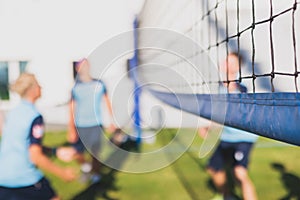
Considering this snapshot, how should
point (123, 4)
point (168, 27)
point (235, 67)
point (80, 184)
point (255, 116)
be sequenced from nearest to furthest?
1. point (255, 116)
2. point (235, 67)
3. point (80, 184)
4. point (168, 27)
5. point (123, 4)

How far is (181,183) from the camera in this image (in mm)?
5473

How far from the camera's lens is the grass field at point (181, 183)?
492cm

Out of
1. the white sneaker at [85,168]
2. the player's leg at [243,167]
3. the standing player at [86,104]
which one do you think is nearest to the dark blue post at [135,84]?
the white sneaker at [85,168]

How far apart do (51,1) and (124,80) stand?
4.05 m

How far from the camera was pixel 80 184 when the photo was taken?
533 cm

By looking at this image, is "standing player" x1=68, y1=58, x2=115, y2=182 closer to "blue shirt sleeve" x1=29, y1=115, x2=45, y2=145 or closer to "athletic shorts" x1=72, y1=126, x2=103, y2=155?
"athletic shorts" x1=72, y1=126, x2=103, y2=155

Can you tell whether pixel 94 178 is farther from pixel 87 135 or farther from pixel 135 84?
pixel 135 84

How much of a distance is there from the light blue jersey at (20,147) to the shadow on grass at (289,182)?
2.45 m

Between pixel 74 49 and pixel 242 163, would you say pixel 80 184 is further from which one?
pixel 74 49

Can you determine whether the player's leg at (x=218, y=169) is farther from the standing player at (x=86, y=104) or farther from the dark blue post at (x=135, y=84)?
the dark blue post at (x=135, y=84)

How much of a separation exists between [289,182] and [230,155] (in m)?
1.57

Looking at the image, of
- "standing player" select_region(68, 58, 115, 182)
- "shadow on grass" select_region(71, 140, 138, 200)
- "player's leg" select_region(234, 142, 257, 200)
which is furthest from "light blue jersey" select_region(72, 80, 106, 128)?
"player's leg" select_region(234, 142, 257, 200)

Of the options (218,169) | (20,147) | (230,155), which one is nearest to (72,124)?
(218,169)

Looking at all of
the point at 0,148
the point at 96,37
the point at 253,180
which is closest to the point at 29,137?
the point at 0,148
